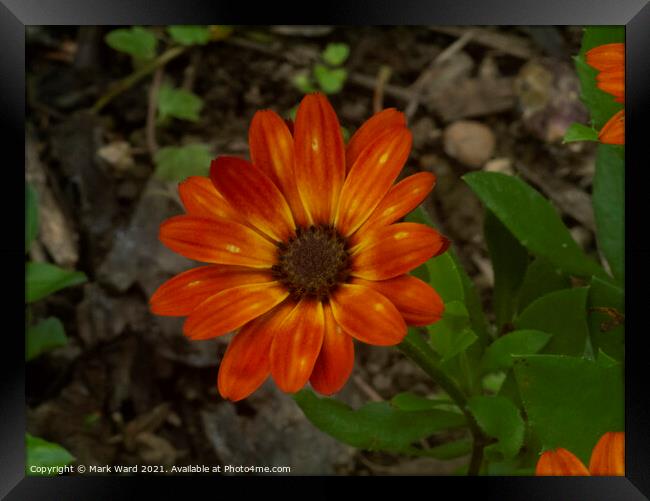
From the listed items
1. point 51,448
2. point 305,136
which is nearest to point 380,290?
point 305,136

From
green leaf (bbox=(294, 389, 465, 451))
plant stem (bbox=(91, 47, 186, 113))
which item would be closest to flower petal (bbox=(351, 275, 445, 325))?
green leaf (bbox=(294, 389, 465, 451))

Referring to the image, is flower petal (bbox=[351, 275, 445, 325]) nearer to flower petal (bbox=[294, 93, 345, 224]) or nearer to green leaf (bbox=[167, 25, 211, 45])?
flower petal (bbox=[294, 93, 345, 224])

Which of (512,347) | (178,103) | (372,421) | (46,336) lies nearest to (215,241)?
(372,421)

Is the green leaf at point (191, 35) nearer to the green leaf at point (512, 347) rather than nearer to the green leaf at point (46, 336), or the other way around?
the green leaf at point (46, 336)

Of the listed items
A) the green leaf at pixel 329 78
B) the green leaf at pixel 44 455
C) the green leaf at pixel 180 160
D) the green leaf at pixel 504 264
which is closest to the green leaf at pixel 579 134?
the green leaf at pixel 504 264

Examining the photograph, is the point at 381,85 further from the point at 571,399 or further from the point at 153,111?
the point at 571,399
